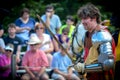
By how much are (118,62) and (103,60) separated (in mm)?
442

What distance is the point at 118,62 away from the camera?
6.69 m

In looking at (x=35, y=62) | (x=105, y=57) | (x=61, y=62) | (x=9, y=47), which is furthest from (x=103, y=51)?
(x=9, y=47)

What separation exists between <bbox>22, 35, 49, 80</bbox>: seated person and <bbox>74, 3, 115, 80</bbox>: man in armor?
391cm

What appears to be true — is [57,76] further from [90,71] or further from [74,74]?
[90,71]

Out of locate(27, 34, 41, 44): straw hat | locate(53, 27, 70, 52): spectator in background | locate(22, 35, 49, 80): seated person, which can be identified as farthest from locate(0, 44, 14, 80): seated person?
locate(53, 27, 70, 52): spectator in background

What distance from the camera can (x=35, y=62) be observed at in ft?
35.4

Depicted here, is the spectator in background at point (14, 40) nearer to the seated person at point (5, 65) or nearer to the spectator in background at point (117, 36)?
the seated person at point (5, 65)

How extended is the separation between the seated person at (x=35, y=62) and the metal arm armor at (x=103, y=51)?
4.28 metres

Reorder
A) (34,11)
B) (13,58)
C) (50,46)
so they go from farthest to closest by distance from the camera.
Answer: (34,11), (50,46), (13,58)

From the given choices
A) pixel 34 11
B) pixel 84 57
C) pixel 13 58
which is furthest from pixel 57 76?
pixel 34 11

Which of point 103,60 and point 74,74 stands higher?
point 103,60

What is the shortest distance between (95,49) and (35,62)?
436 cm

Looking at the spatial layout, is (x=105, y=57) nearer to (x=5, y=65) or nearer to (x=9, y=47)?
(x=5, y=65)

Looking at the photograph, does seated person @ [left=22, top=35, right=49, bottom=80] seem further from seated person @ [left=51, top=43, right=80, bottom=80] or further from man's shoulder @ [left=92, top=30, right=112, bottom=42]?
man's shoulder @ [left=92, top=30, right=112, bottom=42]
